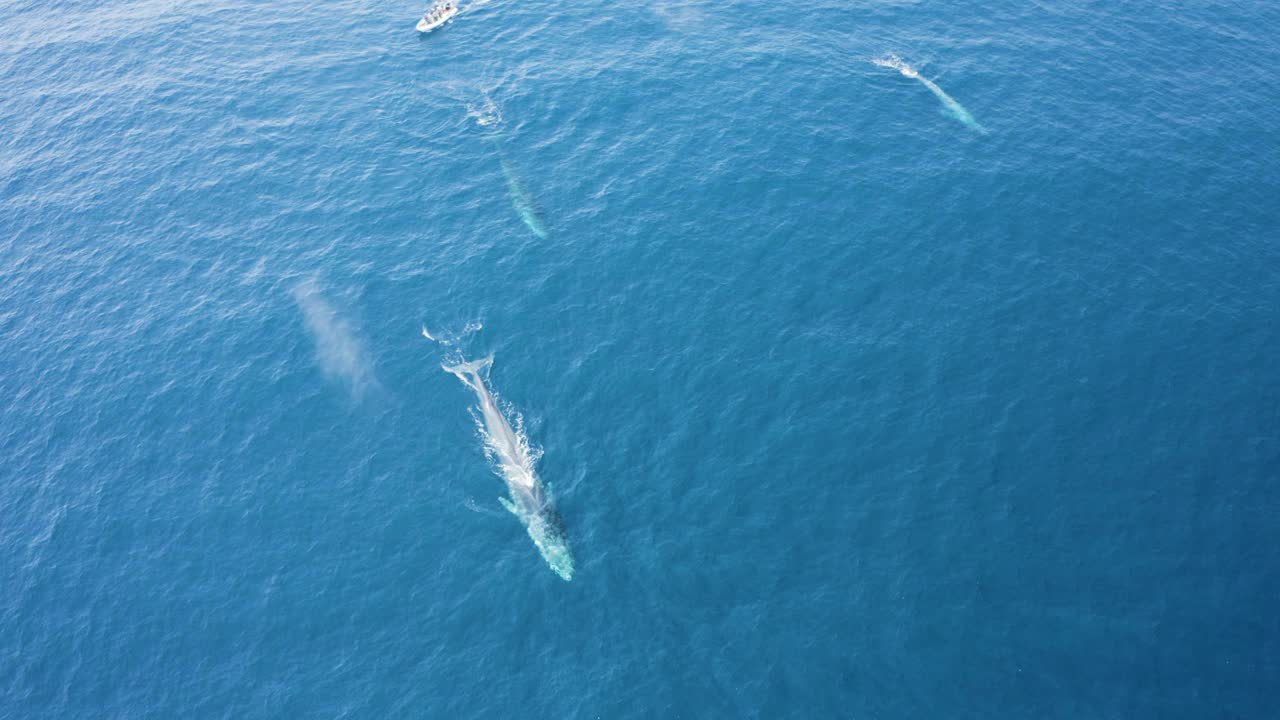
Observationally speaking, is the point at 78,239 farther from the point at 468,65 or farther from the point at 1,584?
the point at 468,65

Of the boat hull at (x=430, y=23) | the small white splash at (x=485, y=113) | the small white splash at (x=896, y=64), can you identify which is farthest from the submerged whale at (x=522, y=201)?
the small white splash at (x=896, y=64)

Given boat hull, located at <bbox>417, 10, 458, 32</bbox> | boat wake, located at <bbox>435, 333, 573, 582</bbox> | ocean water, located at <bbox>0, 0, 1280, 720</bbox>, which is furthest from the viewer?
boat hull, located at <bbox>417, 10, 458, 32</bbox>

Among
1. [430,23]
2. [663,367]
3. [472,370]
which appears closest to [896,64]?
[663,367]

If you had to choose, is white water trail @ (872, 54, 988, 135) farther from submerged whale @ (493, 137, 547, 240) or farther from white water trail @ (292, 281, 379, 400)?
white water trail @ (292, 281, 379, 400)

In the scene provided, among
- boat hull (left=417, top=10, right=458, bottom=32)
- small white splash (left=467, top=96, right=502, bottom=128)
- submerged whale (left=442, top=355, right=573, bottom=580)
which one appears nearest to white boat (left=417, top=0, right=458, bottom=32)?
boat hull (left=417, top=10, right=458, bottom=32)

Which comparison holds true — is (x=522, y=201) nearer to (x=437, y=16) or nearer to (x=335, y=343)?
(x=335, y=343)

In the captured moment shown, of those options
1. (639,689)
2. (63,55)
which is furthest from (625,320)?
(63,55)
